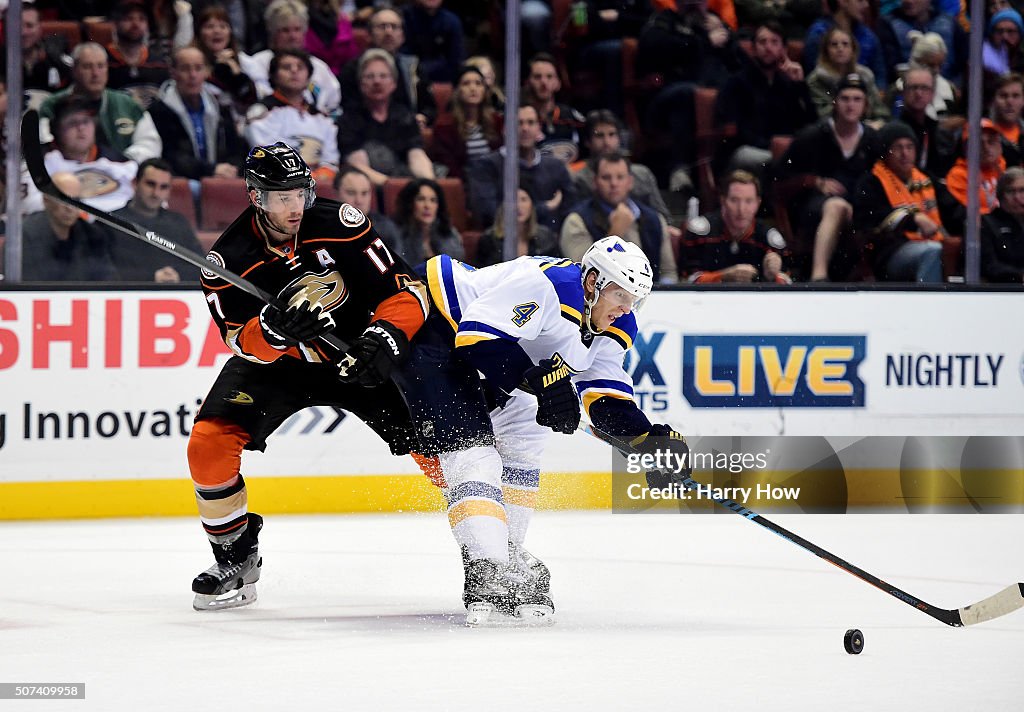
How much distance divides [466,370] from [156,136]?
2.54 metres

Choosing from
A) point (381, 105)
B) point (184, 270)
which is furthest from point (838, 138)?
point (184, 270)

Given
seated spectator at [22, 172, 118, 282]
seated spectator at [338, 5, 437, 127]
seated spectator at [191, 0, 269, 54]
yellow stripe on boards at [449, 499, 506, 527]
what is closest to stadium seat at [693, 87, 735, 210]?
seated spectator at [338, 5, 437, 127]

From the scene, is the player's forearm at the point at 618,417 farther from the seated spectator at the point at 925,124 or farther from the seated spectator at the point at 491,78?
the seated spectator at the point at 925,124

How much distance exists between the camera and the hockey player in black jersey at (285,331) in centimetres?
375

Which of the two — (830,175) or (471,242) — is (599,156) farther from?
(830,175)

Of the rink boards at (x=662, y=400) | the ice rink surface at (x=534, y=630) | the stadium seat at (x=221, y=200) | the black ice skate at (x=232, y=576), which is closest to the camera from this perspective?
the ice rink surface at (x=534, y=630)

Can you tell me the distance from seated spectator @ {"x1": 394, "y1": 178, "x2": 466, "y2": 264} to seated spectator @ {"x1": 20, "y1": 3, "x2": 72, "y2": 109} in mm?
1362

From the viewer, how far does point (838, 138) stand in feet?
20.8

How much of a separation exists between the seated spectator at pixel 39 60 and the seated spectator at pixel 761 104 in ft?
8.57

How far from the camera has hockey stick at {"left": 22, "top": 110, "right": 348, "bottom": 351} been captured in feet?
12.4

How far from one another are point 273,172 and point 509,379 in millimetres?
774

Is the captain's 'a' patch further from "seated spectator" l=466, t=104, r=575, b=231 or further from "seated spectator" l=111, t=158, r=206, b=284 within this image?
"seated spectator" l=466, t=104, r=575, b=231

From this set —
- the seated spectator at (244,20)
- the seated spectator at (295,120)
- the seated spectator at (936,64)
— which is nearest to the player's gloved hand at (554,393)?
the seated spectator at (295,120)

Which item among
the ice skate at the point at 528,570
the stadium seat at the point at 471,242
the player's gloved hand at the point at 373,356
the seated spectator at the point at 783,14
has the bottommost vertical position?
the ice skate at the point at 528,570
